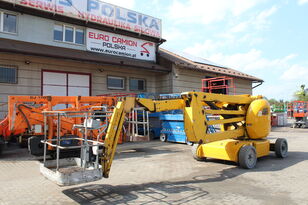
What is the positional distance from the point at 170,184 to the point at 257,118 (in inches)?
160

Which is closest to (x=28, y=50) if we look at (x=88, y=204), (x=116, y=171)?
(x=116, y=171)

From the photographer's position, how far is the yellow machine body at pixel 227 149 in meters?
7.70

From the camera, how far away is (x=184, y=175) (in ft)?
22.4

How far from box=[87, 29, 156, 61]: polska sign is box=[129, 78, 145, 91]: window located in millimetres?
1491

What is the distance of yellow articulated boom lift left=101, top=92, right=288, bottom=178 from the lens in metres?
5.57

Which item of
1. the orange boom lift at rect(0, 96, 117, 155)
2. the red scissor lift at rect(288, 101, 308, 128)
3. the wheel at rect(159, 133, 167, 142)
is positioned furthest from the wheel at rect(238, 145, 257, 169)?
the red scissor lift at rect(288, 101, 308, 128)

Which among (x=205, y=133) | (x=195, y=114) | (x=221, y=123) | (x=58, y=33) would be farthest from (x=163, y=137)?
(x=58, y=33)

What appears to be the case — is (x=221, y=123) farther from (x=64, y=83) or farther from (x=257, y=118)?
(x=64, y=83)

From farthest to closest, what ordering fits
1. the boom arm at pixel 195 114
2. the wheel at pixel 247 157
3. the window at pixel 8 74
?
1. the window at pixel 8 74
2. the wheel at pixel 247 157
3. the boom arm at pixel 195 114

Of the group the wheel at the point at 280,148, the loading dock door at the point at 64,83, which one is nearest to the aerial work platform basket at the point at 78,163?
the wheel at the point at 280,148

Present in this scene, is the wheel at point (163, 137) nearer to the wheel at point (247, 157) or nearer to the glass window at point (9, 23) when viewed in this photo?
the wheel at point (247, 157)

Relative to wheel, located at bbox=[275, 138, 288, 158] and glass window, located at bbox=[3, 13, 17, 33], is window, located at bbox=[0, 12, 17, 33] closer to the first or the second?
glass window, located at bbox=[3, 13, 17, 33]

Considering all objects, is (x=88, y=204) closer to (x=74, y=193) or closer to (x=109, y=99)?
(x=74, y=193)

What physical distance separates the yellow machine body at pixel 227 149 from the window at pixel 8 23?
10.7 m
